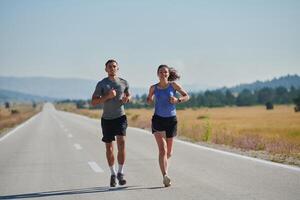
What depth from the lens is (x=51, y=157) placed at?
14266 millimetres

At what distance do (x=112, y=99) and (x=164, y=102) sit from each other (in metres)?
0.82

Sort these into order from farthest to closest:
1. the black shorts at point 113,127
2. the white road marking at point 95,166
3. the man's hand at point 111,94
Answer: the white road marking at point 95,166 < the black shorts at point 113,127 < the man's hand at point 111,94

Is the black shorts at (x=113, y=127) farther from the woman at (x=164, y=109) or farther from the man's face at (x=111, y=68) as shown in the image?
the man's face at (x=111, y=68)

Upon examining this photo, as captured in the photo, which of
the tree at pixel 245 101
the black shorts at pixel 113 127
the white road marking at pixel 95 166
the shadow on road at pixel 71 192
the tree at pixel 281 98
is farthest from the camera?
the tree at pixel 245 101

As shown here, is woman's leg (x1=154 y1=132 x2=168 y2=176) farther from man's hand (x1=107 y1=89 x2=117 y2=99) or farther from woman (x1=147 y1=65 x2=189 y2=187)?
man's hand (x1=107 y1=89 x2=117 y2=99)

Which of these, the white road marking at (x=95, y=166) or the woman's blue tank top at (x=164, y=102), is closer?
the woman's blue tank top at (x=164, y=102)

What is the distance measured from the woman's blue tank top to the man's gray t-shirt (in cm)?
56

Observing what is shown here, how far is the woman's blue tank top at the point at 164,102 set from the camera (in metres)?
8.45

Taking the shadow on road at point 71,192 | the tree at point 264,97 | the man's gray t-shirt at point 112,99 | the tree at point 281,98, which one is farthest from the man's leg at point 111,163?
the tree at point 264,97

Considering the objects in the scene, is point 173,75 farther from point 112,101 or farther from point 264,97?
point 264,97

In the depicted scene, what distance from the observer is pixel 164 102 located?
27.8ft

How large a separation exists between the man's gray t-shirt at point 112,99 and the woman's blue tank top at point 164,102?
558 mm

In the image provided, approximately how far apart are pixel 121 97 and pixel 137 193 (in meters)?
1.54

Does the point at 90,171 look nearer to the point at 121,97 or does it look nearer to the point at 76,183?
the point at 76,183
